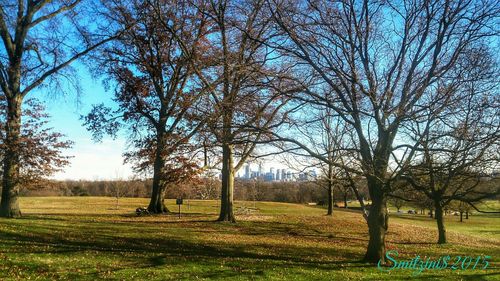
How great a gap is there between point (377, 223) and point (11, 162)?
15.1 meters

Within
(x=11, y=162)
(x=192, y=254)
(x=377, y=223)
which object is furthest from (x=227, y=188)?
(x=377, y=223)

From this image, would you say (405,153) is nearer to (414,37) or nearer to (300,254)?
(414,37)

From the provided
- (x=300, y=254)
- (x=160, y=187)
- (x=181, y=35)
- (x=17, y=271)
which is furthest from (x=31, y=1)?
(x=300, y=254)

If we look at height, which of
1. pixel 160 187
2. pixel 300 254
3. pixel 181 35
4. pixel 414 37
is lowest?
pixel 300 254

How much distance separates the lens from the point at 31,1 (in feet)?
62.6

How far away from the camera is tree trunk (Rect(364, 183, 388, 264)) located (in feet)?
37.0

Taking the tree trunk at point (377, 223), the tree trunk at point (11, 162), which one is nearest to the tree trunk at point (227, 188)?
the tree trunk at point (11, 162)

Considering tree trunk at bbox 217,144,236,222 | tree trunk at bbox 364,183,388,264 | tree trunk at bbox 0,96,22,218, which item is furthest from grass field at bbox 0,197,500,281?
tree trunk at bbox 0,96,22,218

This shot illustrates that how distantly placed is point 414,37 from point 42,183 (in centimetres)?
1672

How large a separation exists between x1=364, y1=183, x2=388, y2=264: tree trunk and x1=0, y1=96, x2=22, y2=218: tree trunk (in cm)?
1436

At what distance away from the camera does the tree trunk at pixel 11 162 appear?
16922mm

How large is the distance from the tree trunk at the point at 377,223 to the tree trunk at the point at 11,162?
14.4 m

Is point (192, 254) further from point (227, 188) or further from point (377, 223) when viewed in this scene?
point (227, 188)

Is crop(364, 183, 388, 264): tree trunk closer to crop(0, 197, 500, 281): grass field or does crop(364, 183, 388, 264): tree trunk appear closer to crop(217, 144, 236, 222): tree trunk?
crop(0, 197, 500, 281): grass field
